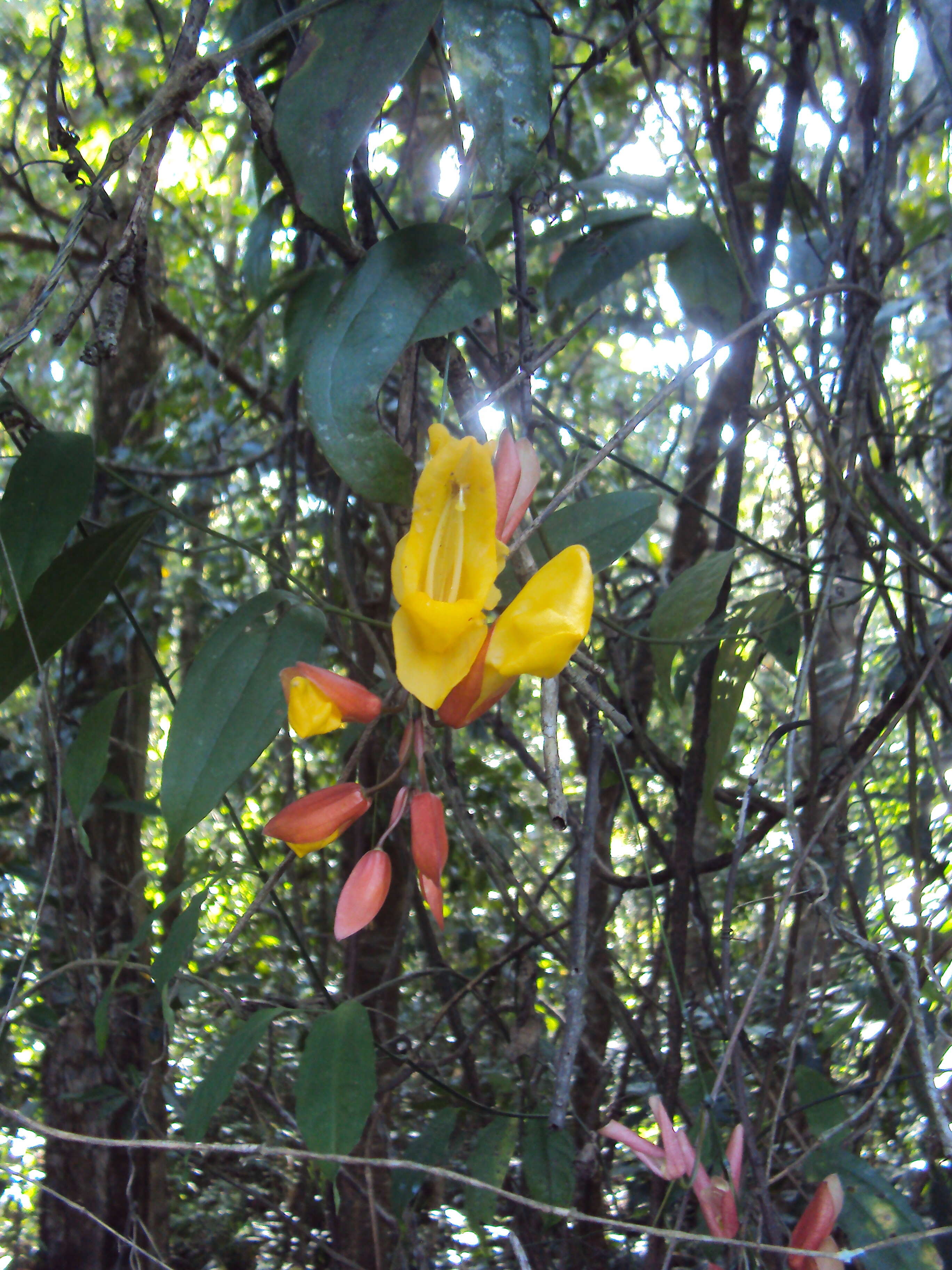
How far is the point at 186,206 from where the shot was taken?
2389 mm

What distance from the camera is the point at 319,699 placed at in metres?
0.61

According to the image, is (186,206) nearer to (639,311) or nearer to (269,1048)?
(639,311)

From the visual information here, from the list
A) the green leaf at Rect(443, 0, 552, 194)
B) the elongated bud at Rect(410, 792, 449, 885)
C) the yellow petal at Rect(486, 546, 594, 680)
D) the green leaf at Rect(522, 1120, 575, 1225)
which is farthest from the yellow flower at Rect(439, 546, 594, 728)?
the green leaf at Rect(522, 1120, 575, 1225)

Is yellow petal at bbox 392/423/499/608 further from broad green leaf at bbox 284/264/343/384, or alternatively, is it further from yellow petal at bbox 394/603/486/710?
broad green leaf at bbox 284/264/343/384

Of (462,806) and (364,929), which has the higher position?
(364,929)

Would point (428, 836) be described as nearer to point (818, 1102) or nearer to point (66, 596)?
point (66, 596)

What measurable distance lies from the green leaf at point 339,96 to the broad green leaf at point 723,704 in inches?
24.1

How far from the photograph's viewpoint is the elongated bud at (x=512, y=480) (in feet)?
2.10

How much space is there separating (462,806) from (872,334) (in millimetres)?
807

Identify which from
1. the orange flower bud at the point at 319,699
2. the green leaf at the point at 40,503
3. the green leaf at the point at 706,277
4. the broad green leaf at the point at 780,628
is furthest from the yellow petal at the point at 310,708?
the green leaf at the point at 706,277

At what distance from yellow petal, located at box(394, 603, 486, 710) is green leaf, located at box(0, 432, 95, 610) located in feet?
1.15

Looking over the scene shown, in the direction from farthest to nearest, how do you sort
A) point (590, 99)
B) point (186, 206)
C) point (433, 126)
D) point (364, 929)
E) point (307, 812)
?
point (186, 206)
point (433, 126)
point (590, 99)
point (364, 929)
point (307, 812)

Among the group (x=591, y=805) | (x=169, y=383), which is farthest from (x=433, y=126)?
(x=591, y=805)

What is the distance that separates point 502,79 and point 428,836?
23.5 inches
